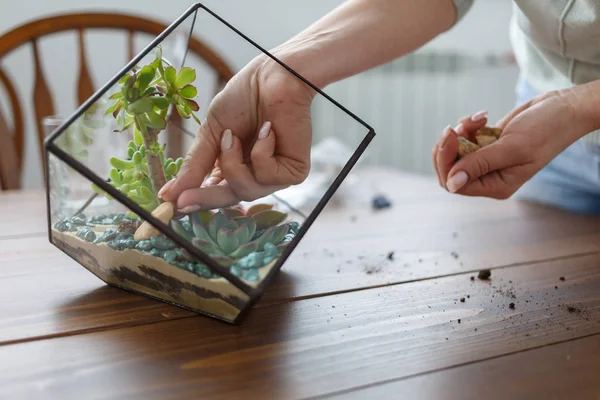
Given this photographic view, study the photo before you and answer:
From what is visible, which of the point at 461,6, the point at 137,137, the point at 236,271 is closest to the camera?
the point at 236,271

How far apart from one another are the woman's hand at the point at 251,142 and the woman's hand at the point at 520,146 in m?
0.24

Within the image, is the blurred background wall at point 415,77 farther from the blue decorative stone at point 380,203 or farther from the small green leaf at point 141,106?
the small green leaf at point 141,106

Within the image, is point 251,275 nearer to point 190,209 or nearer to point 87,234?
point 190,209

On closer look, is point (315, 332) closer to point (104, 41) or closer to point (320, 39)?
point (320, 39)

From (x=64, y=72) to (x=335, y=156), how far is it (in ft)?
3.67

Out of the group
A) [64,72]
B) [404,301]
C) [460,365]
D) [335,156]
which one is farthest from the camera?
[64,72]

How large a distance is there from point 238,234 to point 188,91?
0.47ft

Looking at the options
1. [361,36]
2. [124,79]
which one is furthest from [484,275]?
[124,79]

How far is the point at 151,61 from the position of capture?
534mm

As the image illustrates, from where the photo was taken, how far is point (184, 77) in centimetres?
55

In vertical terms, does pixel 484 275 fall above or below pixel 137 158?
below

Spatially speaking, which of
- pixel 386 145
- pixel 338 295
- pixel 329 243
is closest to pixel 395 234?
pixel 329 243

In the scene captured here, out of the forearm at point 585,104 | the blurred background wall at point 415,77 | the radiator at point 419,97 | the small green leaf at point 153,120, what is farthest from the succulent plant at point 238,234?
the radiator at point 419,97

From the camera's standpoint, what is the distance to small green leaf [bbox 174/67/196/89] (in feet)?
1.81
